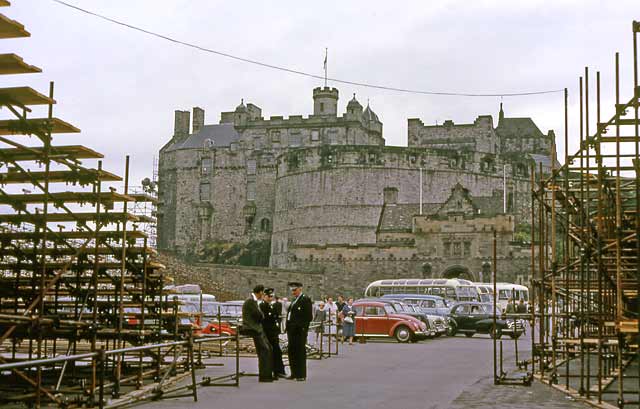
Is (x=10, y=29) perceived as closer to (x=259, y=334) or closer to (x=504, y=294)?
(x=259, y=334)

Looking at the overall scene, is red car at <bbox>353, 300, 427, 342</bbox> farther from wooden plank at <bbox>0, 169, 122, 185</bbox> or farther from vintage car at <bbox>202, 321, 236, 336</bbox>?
wooden plank at <bbox>0, 169, 122, 185</bbox>


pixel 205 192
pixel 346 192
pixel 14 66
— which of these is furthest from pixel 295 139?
pixel 14 66

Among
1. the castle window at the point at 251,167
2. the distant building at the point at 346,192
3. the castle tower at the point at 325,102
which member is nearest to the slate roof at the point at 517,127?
the distant building at the point at 346,192

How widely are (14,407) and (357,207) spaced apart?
198 feet

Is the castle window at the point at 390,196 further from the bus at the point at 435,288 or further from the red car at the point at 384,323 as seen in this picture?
the red car at the point at 384,323

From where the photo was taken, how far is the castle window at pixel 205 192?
87812mm

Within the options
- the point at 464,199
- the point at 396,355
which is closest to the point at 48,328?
the point at 396,355

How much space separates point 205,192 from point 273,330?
73.0 m

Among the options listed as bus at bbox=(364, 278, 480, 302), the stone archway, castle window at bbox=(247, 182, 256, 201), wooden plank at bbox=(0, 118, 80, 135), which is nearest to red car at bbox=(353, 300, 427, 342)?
bus at bbox=(364, 278, 480, 302)

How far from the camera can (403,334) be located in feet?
92.7

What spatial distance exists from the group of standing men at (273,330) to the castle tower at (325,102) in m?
74.1

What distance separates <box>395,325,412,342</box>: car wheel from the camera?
92.2 ft

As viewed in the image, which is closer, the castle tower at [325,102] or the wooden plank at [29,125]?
the wooden plank at [29,125]

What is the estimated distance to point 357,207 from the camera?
235ft
